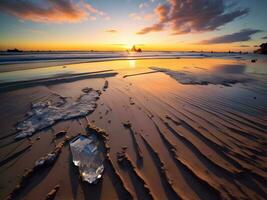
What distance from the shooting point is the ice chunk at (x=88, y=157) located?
9.45 feet

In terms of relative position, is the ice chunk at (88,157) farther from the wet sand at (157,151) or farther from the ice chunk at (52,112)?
the ice chunk at (52,112)

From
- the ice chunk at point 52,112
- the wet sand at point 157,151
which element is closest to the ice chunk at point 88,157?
the wet sand at point 157,151

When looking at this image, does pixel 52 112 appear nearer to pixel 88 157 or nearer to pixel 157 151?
pixel 88 157

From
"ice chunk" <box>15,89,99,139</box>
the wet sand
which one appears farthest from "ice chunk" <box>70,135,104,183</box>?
"ice chunk" <box>15,89,99,139</box>

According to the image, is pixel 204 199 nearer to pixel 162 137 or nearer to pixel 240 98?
pixel 162 137

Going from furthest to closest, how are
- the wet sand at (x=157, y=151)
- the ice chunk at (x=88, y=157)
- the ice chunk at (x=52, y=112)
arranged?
the ice chunk at (x=52, y=112)
the ice chunk at (x=88, y=157)
the wet sand at (x=157, y=151)

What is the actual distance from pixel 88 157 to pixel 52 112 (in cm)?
316

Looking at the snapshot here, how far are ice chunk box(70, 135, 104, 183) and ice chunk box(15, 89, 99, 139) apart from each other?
151cm

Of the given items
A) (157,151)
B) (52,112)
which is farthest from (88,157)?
(52,112)

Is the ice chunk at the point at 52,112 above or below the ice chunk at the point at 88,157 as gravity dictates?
below

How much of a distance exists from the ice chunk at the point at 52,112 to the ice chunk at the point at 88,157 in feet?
4.94

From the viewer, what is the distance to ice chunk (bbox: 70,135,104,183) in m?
2.88

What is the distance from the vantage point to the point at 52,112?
5.59 metres

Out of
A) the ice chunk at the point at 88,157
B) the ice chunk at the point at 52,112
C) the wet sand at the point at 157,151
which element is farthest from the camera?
the ice chunk at the point at 52,112
